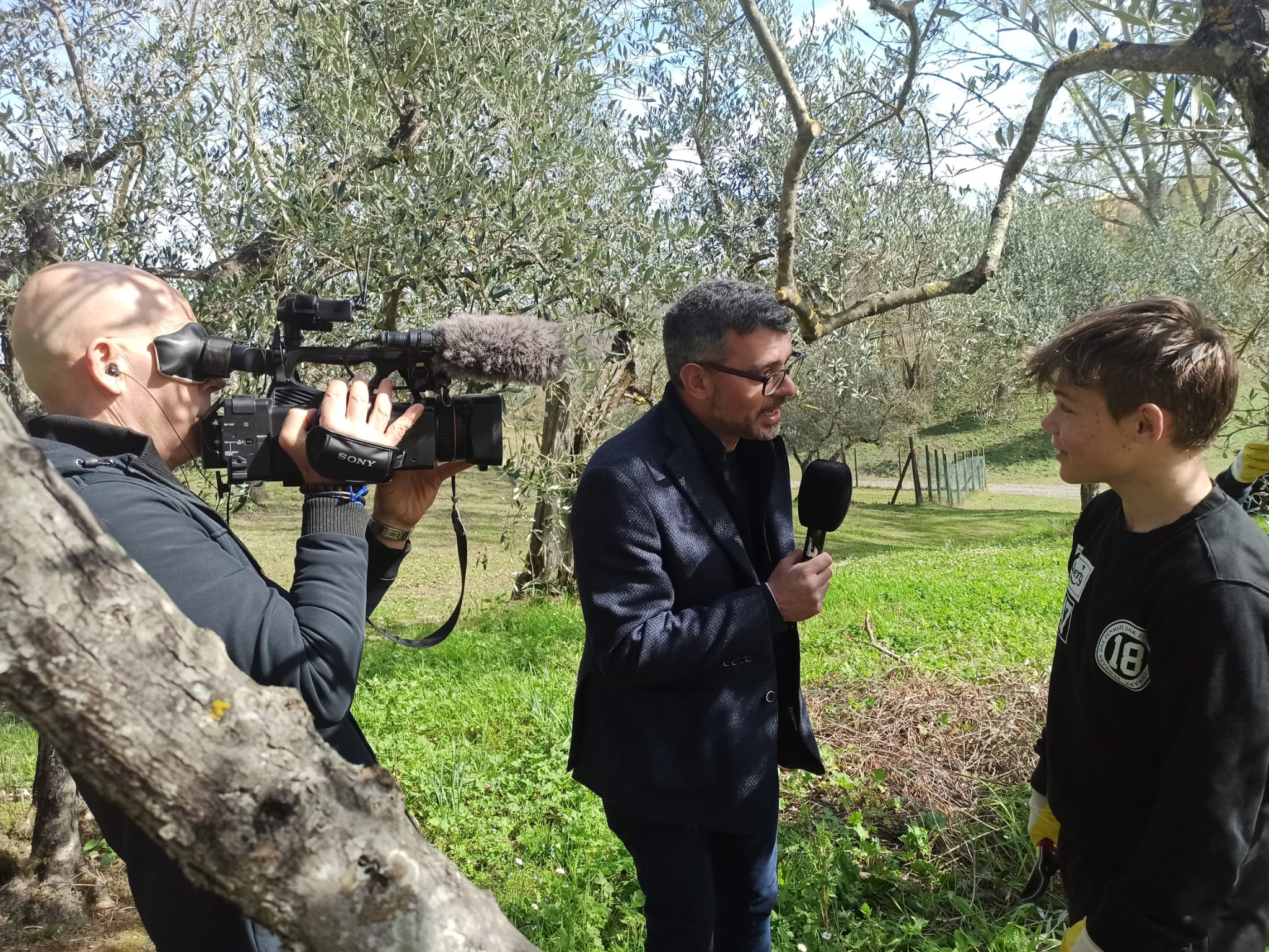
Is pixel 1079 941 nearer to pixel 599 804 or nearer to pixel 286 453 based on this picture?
pixel 286 453

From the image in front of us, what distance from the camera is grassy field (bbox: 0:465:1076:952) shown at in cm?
336

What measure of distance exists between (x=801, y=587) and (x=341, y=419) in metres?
1.27

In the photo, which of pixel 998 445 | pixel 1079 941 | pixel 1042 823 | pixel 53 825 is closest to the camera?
pixel 1079 941

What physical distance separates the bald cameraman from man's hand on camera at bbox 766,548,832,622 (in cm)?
114

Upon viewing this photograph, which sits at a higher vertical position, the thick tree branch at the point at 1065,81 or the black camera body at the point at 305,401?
the thick tree branch at the point at 1065,81

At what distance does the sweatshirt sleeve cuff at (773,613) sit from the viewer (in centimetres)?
237

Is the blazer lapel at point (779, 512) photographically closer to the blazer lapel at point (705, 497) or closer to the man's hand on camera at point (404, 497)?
the blazer lapel at point (705, 497)

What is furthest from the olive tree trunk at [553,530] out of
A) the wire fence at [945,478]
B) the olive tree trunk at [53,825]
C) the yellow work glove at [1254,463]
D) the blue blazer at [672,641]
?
the wire fence at [945,478]

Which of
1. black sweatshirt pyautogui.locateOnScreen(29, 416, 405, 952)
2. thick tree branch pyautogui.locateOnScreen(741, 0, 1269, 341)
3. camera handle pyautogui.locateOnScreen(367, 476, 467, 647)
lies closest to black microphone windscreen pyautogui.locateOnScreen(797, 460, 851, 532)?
camera handle pyautogui.locateOnScreen(367, 476, 467, 647)

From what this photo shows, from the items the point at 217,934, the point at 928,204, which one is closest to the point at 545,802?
the point at 217,934

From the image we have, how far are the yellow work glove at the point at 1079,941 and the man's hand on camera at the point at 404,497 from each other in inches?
67.5

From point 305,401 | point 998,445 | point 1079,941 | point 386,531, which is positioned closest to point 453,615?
point 386,531

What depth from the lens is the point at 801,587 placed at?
239cm

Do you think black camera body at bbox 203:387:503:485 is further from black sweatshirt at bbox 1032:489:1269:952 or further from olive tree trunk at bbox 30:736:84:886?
olive tree trunk at bbox 30:736:84:886
